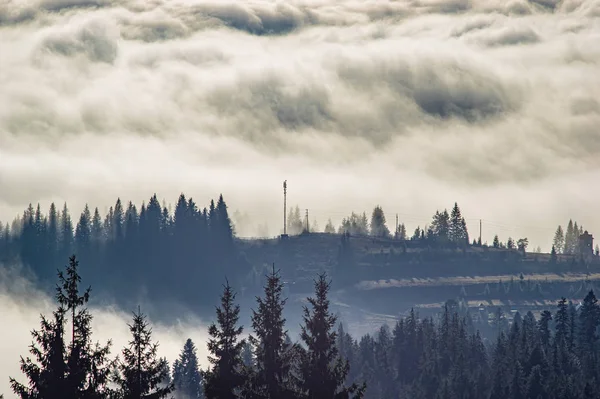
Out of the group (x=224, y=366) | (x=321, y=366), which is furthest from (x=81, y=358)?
(x=321, y=366)

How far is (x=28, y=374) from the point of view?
6225 centimetres

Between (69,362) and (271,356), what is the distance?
15019mm

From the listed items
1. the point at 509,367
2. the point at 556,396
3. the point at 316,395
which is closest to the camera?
the point at 316,395

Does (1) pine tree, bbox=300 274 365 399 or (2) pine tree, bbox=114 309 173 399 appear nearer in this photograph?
(2) pine tree, bbox=114 309 173 399

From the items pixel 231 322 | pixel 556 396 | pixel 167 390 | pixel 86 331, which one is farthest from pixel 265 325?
pixel 556 396

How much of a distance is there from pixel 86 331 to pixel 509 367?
5510 inches

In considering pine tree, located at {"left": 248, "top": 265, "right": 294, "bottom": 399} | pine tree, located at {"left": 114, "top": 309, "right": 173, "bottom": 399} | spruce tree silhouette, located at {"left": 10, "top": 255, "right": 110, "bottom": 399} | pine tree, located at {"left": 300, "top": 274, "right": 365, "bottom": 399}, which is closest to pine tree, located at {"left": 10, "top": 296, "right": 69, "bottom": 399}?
spruce tree silhouette, located at {"left": 10, "top": 255, "right": 110, "bottom": 399}

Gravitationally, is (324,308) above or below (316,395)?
above

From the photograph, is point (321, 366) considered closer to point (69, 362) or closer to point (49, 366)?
point (69, 362)

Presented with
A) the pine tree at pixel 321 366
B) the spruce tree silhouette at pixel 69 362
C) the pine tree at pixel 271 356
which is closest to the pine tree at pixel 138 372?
the spruce tree silhouette at pixel 69 362

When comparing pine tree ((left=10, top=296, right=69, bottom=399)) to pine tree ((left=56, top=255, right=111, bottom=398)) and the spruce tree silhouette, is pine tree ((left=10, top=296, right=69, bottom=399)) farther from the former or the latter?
pine tree ((left=56, top=255, right=111, bottom=398))

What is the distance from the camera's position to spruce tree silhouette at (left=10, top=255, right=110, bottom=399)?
63.2m

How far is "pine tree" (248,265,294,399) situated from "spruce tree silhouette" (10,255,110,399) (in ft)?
42.1

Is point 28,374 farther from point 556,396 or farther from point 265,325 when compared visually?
point 556,396
